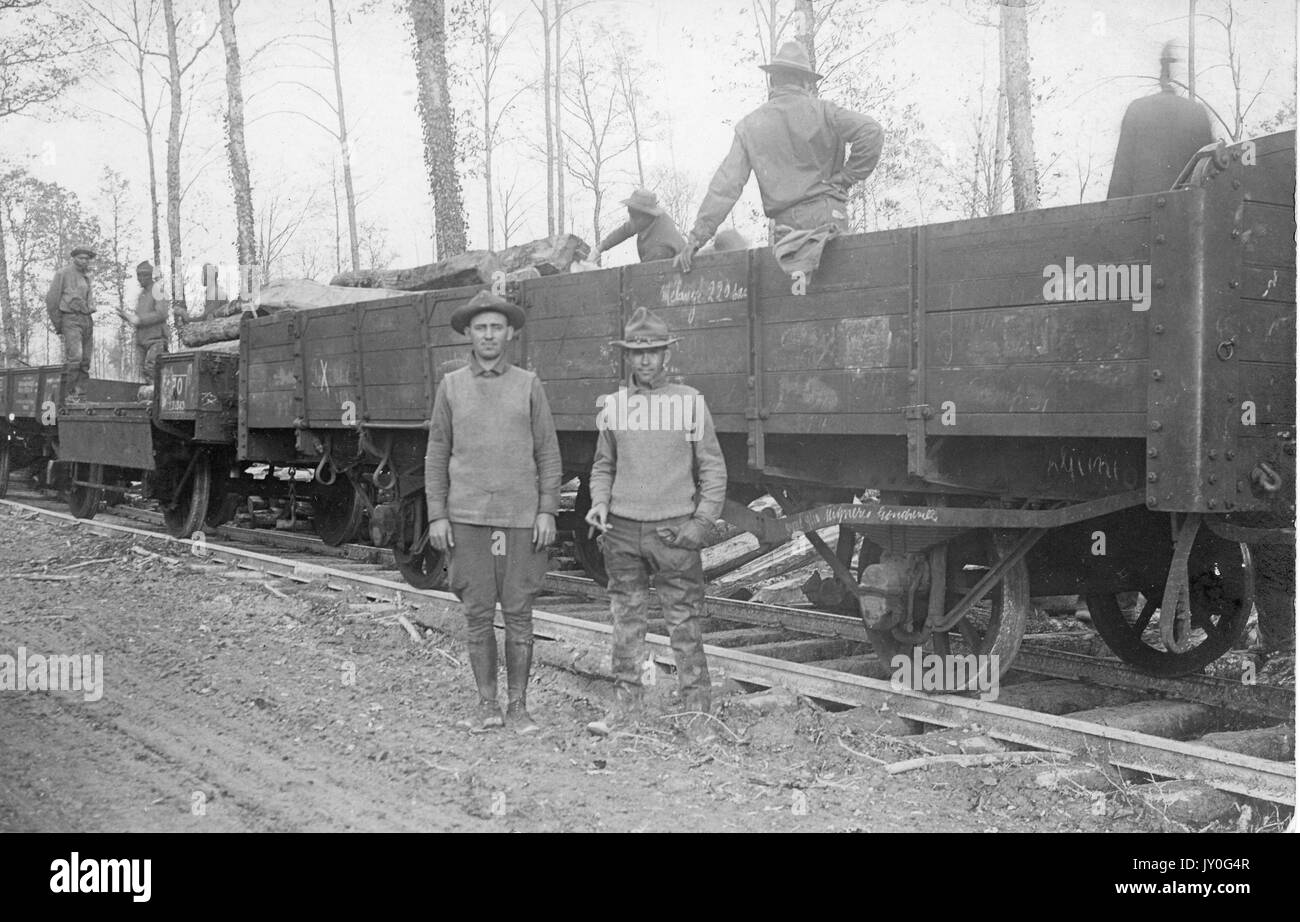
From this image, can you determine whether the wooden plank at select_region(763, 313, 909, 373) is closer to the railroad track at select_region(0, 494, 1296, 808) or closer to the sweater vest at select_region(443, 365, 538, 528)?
the sweater vest at select_region(443, 365, 538, 528)

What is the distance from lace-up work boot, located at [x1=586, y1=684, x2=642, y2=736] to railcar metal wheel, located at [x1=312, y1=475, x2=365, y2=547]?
6386mm

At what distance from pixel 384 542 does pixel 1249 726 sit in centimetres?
620

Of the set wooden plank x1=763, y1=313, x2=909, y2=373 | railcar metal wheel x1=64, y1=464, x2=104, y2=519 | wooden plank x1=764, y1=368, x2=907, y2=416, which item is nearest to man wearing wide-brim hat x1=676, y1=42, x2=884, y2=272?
wooden plank x1=763, y1=313, x2=909, y2=373

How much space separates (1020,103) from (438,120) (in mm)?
6925

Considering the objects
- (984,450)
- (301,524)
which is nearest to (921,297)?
(984,450)

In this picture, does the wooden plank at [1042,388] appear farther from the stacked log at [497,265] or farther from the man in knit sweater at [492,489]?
Result: the stacked log at [497,265]

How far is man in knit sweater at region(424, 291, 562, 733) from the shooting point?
526 centimetres

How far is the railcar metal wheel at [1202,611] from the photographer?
225 inches

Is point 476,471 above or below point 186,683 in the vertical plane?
above

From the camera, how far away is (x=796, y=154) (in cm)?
645

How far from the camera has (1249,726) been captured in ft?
17.7

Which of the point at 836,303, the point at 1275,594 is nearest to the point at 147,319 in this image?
the point at 836,303

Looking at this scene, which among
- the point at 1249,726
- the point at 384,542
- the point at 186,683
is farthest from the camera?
the point at 384,542
